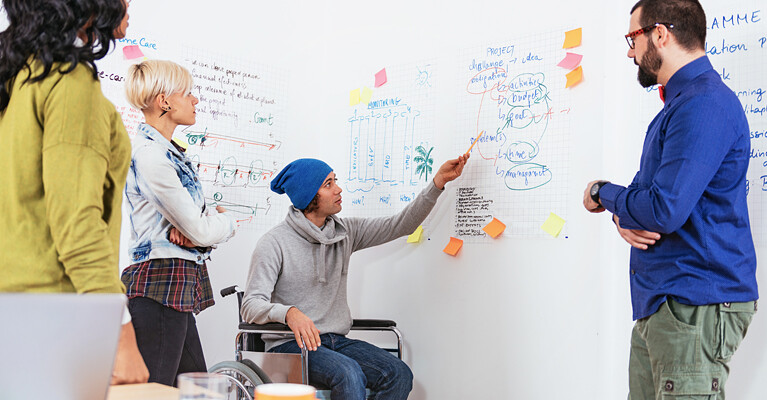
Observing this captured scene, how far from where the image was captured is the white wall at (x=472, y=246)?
2.24 metres

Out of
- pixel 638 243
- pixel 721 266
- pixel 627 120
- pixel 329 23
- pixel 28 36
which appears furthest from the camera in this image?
pixel 329 23

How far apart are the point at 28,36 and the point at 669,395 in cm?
154

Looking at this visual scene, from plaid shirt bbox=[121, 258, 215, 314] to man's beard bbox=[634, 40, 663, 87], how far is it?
1.45 meters

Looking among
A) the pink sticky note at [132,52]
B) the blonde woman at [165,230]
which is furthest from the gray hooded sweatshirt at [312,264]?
the pink sticky note at [132,52]

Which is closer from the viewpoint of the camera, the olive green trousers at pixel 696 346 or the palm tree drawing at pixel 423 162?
the olive green trousers at pixel 696 346

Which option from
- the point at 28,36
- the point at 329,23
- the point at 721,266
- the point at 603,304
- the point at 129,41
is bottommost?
the point at 603,304

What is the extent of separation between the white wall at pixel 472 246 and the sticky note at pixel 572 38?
3 centimetres

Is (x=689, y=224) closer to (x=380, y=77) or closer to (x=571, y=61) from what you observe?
(x=571, y=61)

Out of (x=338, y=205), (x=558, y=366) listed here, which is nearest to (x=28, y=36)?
(x=338, y=205)

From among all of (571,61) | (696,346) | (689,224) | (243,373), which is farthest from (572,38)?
(243,373)

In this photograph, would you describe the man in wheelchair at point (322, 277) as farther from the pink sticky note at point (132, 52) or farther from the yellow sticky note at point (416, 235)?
the pink sticky note at point (132, 52)

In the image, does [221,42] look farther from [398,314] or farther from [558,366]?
[558,366]

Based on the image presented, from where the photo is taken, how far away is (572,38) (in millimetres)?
2395

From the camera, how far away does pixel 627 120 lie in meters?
2.21
